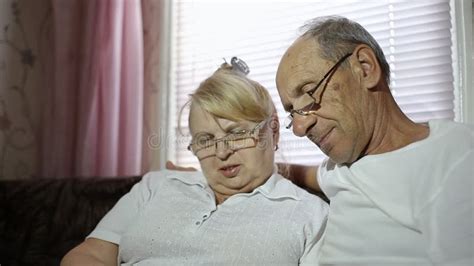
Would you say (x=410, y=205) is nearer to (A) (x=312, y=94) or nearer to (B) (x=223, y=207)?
(A) (x=312, y=94)

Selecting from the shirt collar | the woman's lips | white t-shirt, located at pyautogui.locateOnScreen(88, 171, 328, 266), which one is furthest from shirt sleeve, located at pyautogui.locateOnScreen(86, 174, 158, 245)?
the woman's lips

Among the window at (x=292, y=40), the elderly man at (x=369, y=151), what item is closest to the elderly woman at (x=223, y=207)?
the elderly man at (x=369, y=151)

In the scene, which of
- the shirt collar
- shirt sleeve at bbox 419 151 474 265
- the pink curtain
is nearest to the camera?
shirt sleeve at bbox 419 151 474 265

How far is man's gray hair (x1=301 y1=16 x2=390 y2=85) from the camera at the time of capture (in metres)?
1.06

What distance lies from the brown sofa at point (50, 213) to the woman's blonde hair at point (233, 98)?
53 centimetres

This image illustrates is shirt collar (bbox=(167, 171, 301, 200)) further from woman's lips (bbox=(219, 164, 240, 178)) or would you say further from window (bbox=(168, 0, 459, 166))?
window (bbox=(168, 0, 459, 166))

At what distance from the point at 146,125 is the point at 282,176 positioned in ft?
3.38

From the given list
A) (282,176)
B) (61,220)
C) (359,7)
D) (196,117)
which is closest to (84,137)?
(61,220)

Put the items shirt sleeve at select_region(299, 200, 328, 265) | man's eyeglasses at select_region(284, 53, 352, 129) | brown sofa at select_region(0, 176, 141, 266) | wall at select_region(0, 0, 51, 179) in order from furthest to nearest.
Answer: wall at select_region(0, 0, 51, 179) < brown sofa at select_region(0, 176, 141, 266) < shirt sleeve at select_region(299, 200, 328, 265) < man's eyeglasses at select_region(284, 53, 352, 129)

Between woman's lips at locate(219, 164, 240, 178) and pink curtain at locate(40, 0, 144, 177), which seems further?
pink curtain at locate(40, 0, 144, 177)

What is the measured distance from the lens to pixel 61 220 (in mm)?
1802

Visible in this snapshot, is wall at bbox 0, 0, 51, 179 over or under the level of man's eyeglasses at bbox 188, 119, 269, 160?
over

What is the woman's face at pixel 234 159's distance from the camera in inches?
52.5


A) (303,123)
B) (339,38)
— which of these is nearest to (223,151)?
(303,123)
